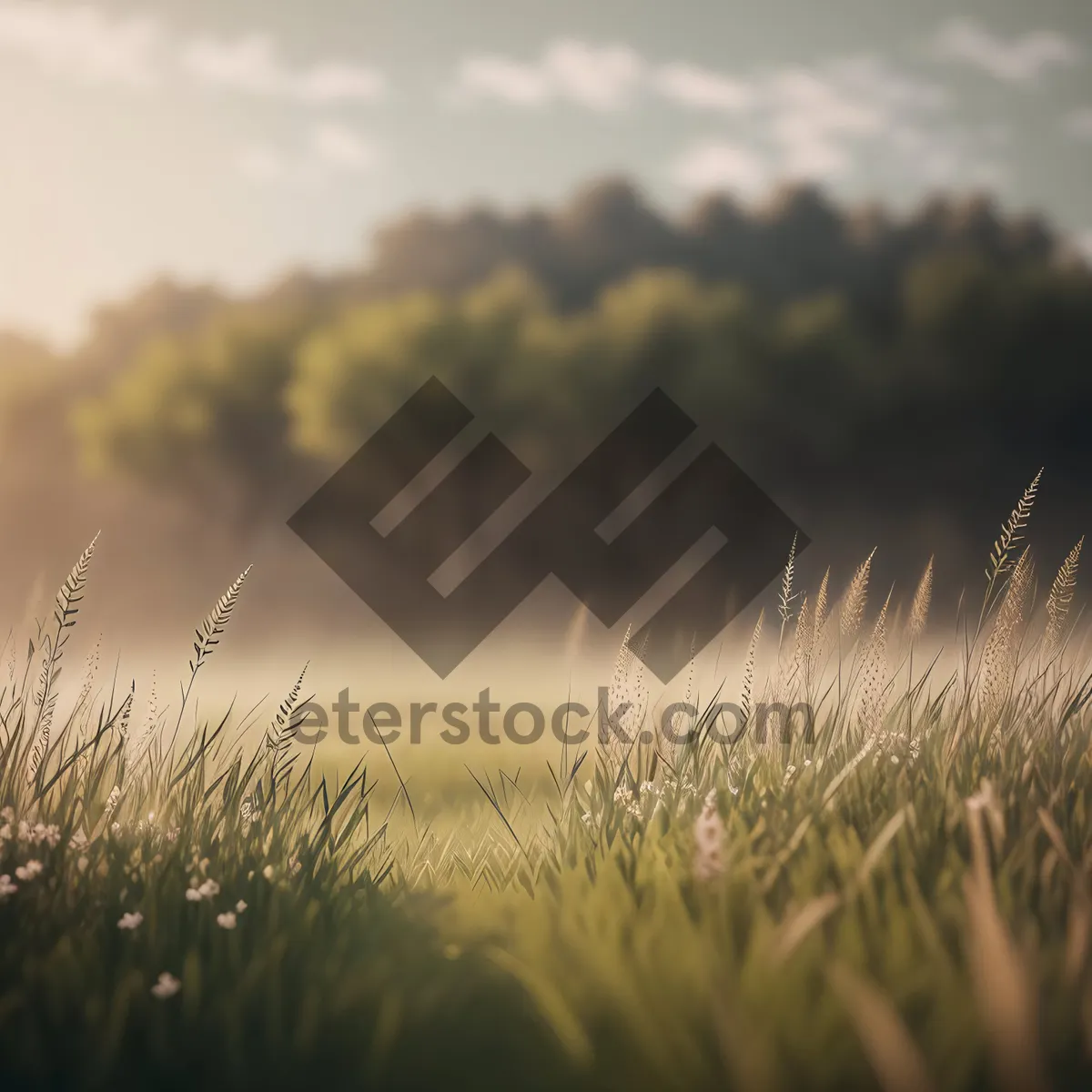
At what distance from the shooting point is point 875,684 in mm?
3252

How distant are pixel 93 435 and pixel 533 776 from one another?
1620cm

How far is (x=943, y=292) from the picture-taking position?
15.5 meters

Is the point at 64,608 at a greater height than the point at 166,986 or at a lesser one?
greater

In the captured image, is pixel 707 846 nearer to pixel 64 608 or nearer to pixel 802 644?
pixel 802 644

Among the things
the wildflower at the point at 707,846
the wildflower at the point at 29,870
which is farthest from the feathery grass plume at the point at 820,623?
the wildflower at the point at 29,870

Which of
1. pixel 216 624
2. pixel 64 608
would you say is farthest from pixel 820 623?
pixel 64 608

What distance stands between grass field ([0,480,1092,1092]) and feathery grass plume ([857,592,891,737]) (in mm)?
18

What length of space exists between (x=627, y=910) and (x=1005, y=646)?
1.66 meters

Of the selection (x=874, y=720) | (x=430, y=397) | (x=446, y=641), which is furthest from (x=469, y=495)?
(x=874, y=720)

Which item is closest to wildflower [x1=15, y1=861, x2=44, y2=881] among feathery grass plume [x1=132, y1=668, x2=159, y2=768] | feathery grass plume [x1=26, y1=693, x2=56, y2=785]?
feathery grass plume [x1=26, y1=693, x2=56, y2=785]

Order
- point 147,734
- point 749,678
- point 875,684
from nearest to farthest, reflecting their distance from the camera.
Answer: point 147,734, point 875,684, point 749,678

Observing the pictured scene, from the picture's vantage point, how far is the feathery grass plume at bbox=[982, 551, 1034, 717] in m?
3.13

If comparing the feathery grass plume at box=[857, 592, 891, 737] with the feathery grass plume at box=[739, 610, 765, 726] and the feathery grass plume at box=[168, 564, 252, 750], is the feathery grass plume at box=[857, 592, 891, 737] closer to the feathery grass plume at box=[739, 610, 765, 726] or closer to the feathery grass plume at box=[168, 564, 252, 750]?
the feathery grass plume at box=[739, 610, 765, 726]

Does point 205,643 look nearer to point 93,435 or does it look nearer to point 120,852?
point 120,852
